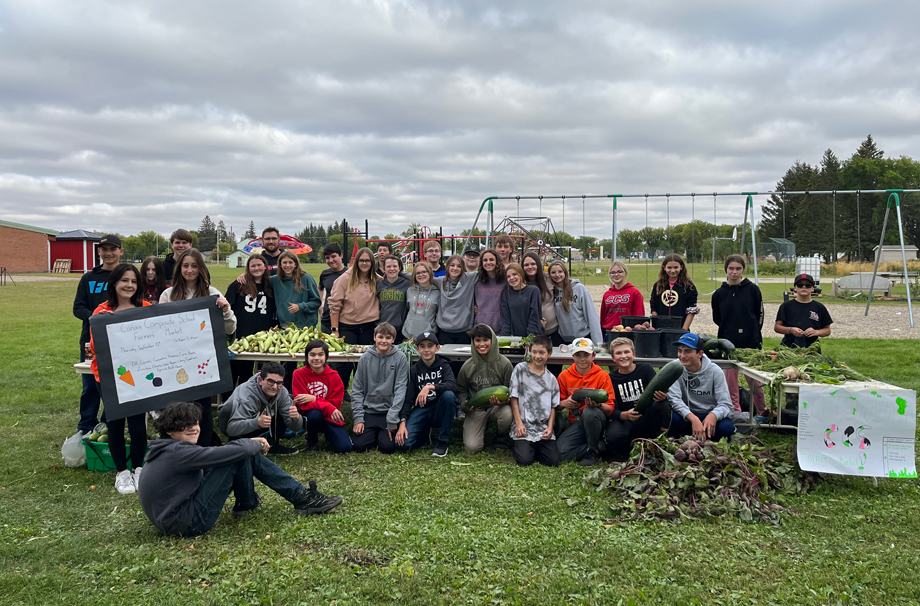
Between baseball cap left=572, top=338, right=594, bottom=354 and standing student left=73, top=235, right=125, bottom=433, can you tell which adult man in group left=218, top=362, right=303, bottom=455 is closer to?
standing student left=73, top=235, right=125, bottom=433

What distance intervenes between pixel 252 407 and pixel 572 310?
3.94 m

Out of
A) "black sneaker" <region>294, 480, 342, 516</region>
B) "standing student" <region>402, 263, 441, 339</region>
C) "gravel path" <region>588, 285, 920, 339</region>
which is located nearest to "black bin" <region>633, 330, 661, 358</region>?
"standing student" <region>402, 263, 441, 339</region>

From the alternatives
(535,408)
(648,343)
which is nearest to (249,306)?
(535,408)

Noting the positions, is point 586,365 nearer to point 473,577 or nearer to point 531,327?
point 531,327

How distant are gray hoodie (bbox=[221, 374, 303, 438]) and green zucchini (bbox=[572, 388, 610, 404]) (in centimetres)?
284

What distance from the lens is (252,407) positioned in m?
5.97

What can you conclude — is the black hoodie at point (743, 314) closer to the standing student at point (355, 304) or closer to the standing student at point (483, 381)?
the standing student at point (483, 381)

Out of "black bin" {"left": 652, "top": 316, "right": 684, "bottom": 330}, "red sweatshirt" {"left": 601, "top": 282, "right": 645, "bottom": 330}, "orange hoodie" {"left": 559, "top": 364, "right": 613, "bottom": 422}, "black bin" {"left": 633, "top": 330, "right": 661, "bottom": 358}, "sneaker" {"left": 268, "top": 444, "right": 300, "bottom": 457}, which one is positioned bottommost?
"sneaker" {"left": 268, "top": 444, "right": 300, "bottom": 457}

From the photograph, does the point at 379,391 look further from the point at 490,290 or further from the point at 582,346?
the point at 582,346

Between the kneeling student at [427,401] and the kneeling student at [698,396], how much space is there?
2.28 metres

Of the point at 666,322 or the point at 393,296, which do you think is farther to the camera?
the point at 393,296

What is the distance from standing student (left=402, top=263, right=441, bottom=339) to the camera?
7.54 m

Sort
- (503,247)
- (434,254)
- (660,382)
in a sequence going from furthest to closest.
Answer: (434,254) → (503,247) → (660,382)

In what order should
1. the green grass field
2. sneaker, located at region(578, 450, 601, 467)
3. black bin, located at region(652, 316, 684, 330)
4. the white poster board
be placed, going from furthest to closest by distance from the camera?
black bin, located at region(652, 316, 684, 330)
sneaker, located at region(578, 450, 601, 467)
the white poster board
the green grass field
